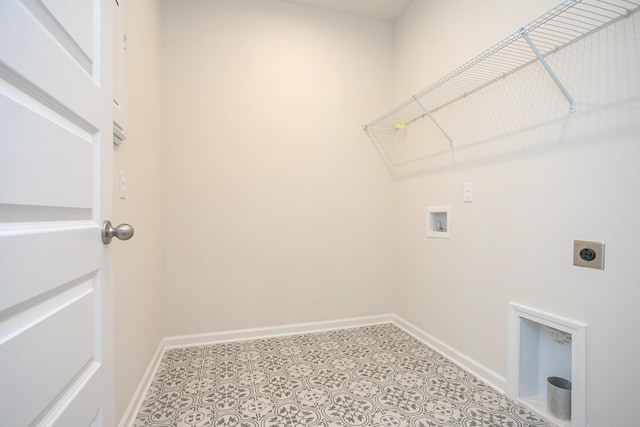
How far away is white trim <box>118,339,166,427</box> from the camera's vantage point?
1.39 m

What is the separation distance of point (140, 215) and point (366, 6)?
8.19 feet

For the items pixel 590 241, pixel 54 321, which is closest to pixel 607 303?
pixel 590 241

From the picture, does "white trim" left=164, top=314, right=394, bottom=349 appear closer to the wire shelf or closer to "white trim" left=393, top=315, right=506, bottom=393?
"white trim" left=393, top=315, right=506, bottom=393

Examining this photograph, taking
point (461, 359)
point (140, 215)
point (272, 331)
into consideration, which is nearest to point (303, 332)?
point (272, 331)

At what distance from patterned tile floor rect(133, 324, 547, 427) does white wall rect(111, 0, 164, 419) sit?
272 millimetres

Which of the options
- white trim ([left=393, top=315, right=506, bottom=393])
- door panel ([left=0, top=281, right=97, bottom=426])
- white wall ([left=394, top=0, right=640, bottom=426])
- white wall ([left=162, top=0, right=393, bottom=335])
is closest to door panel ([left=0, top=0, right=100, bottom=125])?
door panel ([left=0, top=281, right=97, bottom=426])

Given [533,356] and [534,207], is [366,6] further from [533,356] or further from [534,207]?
[533,356]

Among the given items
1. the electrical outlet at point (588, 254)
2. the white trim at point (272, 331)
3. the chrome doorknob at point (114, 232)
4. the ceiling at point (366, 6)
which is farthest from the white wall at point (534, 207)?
the chrome doorknob at point (114, 232)

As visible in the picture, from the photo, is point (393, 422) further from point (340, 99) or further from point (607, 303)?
point (340, 99)

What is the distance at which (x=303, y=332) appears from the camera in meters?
2.56

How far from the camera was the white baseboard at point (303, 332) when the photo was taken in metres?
1.65

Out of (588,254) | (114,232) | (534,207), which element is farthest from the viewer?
(534,207)

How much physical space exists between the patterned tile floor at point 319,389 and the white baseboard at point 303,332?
2.0 inches

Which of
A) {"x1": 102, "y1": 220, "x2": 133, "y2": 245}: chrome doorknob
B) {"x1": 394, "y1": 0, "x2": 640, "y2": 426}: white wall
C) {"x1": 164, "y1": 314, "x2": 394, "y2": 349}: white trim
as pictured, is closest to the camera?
{"x1": 102, "y1": 220, "x2": 133, "y2": 245}: chrome doorknob
